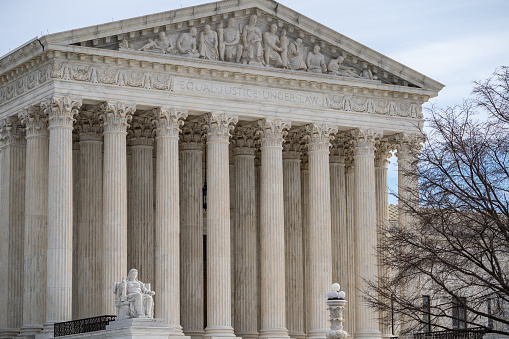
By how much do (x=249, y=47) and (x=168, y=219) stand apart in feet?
35.0

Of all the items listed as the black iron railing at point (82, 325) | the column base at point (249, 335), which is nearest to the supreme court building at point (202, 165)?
the column base at point (249, 335)

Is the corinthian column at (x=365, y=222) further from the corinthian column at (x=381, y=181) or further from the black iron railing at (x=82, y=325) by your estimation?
the black iron railing at (x=82, y=325)

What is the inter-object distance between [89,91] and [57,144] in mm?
3129

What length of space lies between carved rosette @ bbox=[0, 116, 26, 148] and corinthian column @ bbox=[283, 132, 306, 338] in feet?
52.0

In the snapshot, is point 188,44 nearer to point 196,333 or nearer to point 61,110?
point 61,110

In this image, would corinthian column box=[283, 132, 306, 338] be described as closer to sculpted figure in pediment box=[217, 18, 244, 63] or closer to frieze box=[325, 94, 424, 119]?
frieze box=[325, 94, 424, 119]

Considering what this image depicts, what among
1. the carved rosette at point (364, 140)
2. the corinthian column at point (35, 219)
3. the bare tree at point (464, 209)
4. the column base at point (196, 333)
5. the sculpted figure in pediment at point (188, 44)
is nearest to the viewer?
the bare tree at point (464, 209)

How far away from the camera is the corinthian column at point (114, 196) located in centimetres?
5572

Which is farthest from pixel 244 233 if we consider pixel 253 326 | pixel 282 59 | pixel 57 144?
pixel 57 144

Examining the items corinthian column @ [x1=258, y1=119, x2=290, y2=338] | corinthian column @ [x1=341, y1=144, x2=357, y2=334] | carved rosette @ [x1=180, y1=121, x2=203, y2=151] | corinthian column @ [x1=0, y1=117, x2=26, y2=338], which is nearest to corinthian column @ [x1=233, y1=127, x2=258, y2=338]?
carved rosette @ [x1=180, y1=121, x2=203, y2=151]

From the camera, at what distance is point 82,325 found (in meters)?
52.4

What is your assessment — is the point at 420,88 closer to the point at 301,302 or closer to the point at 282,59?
the point at 282,59

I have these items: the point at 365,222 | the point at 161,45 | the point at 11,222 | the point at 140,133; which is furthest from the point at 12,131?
the point at 365,222

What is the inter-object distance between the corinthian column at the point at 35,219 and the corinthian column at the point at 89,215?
10.8 feet
